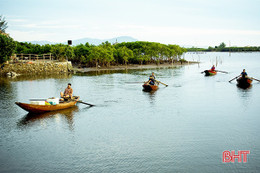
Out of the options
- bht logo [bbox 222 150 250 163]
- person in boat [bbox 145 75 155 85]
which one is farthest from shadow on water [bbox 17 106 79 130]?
person in boat [bbox 145 75 155 85]

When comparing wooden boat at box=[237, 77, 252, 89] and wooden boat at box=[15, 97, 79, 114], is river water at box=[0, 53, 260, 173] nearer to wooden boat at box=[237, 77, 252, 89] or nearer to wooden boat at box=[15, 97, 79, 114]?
wooden boat at box=[15, 97, 79, 114]

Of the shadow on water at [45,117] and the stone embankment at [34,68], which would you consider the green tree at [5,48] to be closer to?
the stone embankment at [34,68]

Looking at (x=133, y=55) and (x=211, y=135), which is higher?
(x=133, y=55)

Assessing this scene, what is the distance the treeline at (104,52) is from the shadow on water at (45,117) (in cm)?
4264

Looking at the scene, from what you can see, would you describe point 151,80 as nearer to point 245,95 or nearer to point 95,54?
point 245,95

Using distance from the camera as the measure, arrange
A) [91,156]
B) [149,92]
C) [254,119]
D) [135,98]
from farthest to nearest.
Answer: [149,92] < [135,98] < [254,119] < [91,156]

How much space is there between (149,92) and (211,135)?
16466 mm

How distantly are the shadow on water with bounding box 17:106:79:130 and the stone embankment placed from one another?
33.4 metres

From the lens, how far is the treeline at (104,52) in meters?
64.9

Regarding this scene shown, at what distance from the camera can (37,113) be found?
68.8 feet

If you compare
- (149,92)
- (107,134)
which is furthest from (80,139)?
(149,92)

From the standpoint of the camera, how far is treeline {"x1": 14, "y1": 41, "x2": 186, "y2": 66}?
64.9 m

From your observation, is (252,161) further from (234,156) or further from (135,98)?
(135,98)

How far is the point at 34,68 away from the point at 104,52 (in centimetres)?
1902
